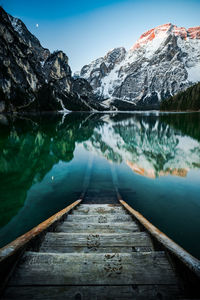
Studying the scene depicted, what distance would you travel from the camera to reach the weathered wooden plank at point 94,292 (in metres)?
1.94

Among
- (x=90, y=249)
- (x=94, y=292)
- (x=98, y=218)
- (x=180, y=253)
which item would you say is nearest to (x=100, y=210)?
(x=98, y=218)

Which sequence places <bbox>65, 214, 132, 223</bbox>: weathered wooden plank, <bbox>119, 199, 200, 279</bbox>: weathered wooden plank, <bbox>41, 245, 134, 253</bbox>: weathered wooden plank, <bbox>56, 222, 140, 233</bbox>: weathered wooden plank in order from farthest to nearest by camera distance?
<bbox>65, 214, 132, 223</bbox>: weathered wooden plank, <bbox>56, 222, 140, 233</bbox>: weathered wooden plank, <bbox>41, 245, 134, 253</bbox>: weathered wooden plank, <bbox>119, 199, 200, 279</bbox>: weathered wooden plank

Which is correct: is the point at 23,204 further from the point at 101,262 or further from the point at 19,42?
the point at 19,42

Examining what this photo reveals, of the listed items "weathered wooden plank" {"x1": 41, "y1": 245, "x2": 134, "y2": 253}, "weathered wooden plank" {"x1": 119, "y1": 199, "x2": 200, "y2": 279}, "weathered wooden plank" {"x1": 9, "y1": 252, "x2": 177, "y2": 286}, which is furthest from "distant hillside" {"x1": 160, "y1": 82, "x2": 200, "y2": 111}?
"weathered wooden plank" {"x1": 9, "y1": 252, "x2": 177, "y2": 286}

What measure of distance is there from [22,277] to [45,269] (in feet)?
0.99

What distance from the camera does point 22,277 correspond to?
2.18 meters

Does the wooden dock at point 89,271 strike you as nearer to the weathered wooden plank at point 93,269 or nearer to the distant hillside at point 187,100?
the weathered wooden plank at point 93,269

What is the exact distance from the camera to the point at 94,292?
1.99 m

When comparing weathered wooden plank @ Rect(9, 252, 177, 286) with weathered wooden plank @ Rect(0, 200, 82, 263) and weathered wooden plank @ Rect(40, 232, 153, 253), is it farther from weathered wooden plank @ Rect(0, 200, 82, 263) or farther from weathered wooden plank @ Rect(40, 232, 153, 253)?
weathered wooden plank @ Rect(40, 232, 153, 253)

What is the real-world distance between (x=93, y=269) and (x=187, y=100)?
427 feet

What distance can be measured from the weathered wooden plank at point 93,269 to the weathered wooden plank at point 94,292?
0.07m

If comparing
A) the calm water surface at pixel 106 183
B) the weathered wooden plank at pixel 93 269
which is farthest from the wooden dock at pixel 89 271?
the calm water surface at pixel 106 183

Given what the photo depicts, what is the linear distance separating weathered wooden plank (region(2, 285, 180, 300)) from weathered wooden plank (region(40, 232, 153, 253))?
1010mm

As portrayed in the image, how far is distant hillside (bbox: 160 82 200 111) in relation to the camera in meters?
103
